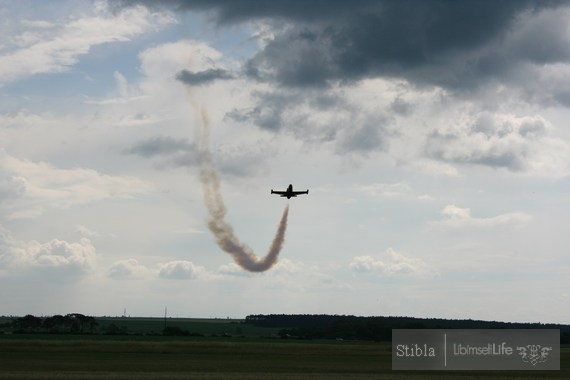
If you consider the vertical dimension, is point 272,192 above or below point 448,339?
above

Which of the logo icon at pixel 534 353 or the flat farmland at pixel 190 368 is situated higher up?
the logo icon at pixel 534 353

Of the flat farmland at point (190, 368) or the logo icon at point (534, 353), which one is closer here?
the flat farmland at point (190, 368)

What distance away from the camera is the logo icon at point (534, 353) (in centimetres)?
9894

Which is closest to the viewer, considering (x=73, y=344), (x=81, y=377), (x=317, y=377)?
(x=81, y=377)

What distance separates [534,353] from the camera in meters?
99.2

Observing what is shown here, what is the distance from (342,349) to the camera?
141m

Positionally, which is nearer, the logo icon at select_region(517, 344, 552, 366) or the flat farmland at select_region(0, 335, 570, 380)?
the flat farmland at select_region(0, 335, 570, 380)

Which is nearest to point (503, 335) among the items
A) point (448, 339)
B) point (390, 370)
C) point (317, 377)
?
point (448, 339)

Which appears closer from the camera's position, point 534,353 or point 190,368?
point 190,368

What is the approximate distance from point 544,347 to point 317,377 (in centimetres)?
4303

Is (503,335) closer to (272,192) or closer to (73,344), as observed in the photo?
(272,192)

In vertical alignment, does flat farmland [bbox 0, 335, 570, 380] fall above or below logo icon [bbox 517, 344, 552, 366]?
below

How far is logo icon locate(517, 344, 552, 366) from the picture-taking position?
325 feet

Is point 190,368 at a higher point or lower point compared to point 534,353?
lower
